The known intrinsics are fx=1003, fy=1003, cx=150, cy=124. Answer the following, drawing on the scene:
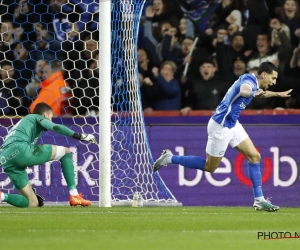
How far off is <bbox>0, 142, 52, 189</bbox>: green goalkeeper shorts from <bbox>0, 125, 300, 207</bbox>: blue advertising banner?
1481 mm

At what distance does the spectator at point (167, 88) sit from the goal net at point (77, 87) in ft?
3.11

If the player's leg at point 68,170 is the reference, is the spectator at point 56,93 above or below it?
above

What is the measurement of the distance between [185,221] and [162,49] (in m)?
5.97

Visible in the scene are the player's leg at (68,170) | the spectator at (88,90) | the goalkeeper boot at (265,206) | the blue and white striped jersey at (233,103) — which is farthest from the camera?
the spectator at (88,90)

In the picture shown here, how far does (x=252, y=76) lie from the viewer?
11070 mm

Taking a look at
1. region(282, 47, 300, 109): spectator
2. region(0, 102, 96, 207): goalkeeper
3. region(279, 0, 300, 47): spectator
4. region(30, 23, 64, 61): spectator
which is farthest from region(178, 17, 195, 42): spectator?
region(0, 102, 96, 207): goalkeeper

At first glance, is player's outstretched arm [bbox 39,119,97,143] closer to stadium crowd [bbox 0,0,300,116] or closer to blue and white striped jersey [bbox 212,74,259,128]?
blue and white striped jersey [bbox 212,74,259,128]

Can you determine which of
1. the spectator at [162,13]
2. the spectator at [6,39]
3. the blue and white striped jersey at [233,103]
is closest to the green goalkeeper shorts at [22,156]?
the blue and white striped jersey at [233,103]

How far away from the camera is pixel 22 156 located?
11.7 m

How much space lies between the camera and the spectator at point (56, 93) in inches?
550

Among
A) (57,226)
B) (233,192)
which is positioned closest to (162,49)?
(233,192)

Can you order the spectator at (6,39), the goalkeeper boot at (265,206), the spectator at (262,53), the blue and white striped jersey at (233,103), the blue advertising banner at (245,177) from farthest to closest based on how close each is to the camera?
the spectator at (262,53) < the spectator at (6,39) < the blue advertising banner at (245,177) < the goalkeeper boot at (265,206) < the blue and white striped jersey at (233,103)

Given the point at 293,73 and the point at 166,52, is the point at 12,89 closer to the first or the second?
the point at 166,52

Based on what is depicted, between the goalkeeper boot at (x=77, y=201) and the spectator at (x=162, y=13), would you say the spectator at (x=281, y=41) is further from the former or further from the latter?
the goalkeeper boot at (x=77, y=201)
